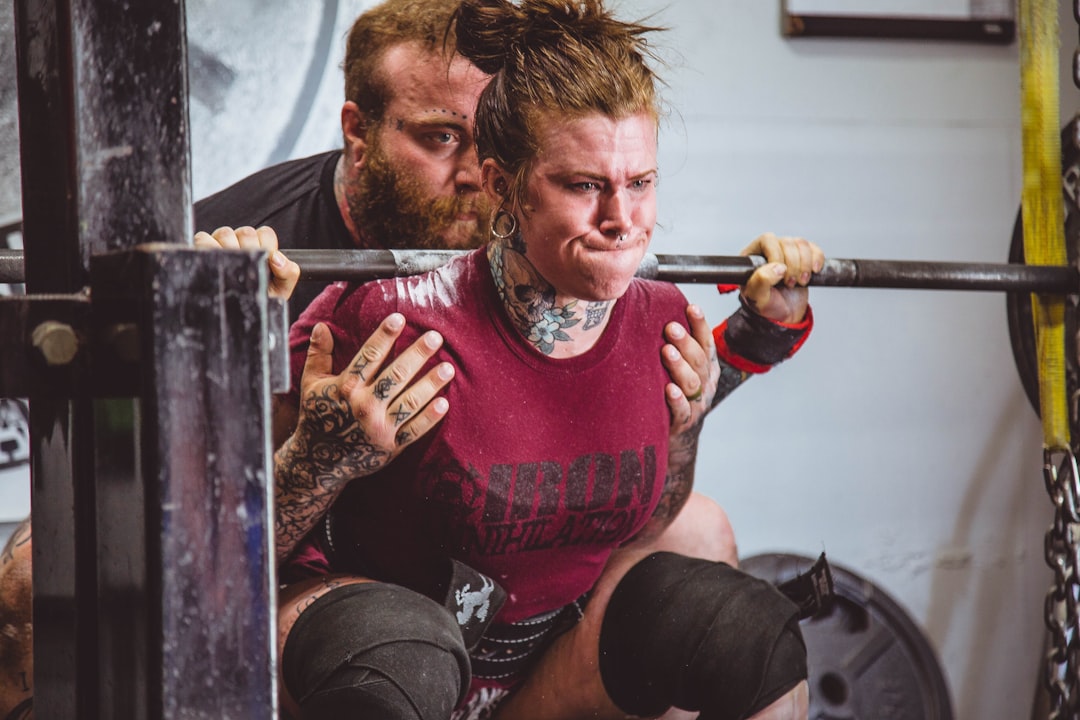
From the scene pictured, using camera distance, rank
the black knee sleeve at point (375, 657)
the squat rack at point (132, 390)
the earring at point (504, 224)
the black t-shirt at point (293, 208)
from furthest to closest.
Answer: the black t-shirt at point (293, 208)
the earring at point (504, 224)
the black knee sleeve at point (375, 657)
the squat rack at point (132, 390)

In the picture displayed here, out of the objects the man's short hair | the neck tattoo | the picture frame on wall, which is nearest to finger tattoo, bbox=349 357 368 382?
the neck tattoo

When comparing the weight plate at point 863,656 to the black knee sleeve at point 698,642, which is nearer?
the black knee sleeve at point 698,642

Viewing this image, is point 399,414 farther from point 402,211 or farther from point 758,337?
point 758,337

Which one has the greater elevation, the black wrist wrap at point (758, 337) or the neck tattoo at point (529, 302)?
the neck tattoo at point (529, 302)

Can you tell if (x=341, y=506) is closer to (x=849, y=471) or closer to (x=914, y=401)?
(x=849, y=471)

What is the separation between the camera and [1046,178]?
105 centimetres

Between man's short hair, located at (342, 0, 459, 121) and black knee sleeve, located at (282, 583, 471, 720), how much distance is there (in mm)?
480

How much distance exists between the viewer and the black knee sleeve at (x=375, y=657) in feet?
2.45

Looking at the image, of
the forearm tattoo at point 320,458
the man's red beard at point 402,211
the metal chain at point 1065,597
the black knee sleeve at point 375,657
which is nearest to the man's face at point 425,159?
the man's red beard at point 402,211

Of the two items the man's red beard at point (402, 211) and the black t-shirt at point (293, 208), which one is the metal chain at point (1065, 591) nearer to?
the man's red beard at point (402, 211)

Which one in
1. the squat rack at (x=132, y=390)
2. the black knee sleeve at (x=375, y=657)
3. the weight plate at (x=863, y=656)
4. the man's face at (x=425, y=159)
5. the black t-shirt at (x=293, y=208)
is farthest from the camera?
the weight plate at (x=863, y=656)

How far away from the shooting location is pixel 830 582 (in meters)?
0.94

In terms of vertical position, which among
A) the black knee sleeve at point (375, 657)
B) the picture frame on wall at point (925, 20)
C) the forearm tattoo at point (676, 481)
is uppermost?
the picture frame on wall at point (925, 20)

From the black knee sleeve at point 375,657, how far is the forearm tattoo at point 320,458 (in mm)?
78
